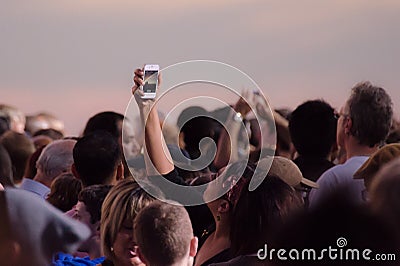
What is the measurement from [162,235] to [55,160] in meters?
1.97

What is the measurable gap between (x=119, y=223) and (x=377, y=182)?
1.26 metres

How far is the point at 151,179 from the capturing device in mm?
3299

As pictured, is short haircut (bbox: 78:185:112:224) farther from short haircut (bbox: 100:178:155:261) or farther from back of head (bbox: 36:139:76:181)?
back of head (bbox: 36:139:76:181)

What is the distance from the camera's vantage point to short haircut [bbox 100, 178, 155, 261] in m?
2.98

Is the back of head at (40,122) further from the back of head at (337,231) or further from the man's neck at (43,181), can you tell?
the back of head at (337,231)

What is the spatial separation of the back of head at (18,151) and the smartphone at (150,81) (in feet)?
6.80

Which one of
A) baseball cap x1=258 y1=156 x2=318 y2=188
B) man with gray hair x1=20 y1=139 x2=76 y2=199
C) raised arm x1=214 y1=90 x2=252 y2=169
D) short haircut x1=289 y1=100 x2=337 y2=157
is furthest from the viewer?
man with gray hair x1=20 y1=139 x2=76 y2=199

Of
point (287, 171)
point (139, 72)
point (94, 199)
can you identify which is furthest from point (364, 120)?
point (94, 199)

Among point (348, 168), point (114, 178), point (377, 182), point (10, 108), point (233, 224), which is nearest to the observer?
point (377, 182)

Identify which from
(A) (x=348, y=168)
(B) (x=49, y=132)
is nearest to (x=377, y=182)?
(A) (x=348, y=168)

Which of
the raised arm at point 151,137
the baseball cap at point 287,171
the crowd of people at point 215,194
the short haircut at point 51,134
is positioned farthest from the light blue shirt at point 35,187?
the short haircut at point 51,134

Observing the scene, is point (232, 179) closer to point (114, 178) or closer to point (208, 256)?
point (208, 256)

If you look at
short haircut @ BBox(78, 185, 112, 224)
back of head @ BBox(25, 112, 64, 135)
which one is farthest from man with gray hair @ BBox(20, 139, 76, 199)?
back of head @ BBox(25, 112, 64, 135)

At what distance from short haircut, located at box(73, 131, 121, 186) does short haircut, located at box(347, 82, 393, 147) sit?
103 centimetres
